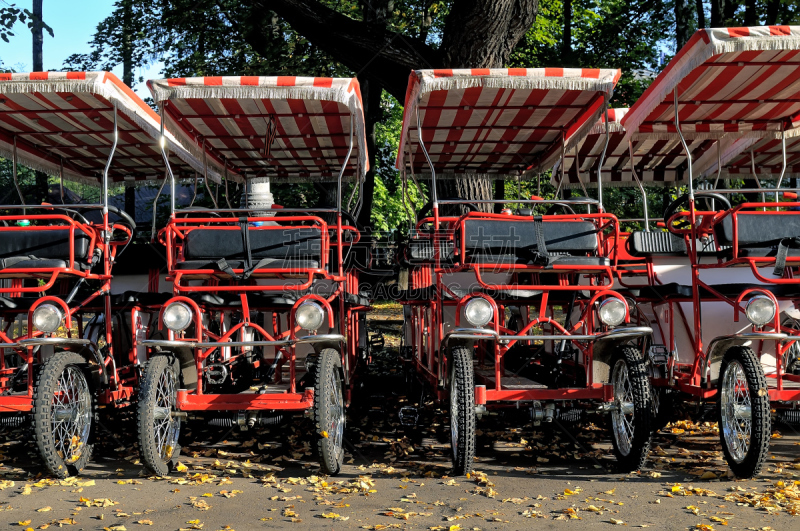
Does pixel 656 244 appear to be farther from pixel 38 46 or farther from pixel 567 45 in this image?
pixel 38 46

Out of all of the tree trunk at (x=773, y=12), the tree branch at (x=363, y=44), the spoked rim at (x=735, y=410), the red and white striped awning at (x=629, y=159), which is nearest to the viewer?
the spoked rim at (x=735, y=410)

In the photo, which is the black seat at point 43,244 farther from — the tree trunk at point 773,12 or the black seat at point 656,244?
the tree trunk at point 773,12

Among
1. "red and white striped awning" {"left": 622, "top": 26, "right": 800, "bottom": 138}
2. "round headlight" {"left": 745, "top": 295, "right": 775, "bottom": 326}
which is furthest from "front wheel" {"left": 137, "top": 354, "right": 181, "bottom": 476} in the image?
"red and white striped awning" {"left": 622, "top": 26, "right": 800, "bottom": 138}

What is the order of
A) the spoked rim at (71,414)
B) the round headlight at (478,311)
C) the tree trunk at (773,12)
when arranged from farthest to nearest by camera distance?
the tree trunk at (773,12) < the round headlight at (478,311) < the spoked rim at (71,414)

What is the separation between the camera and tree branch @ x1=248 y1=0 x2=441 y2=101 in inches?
480

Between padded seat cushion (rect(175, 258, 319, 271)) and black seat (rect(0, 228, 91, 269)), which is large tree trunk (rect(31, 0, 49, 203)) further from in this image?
padded seat cushion (rect(175, 258, 319, 271))

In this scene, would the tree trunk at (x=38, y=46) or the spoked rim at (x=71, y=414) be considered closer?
the spoked rim at (x=71, y=414)

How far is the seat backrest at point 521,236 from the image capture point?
6.14 metres

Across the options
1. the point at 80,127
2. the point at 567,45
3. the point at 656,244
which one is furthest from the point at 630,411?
the point at 567,45

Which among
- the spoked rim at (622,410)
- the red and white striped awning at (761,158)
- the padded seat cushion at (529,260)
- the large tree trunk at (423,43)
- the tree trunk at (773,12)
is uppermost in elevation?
the tree trunk at (773,12)

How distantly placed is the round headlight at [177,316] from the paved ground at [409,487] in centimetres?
109

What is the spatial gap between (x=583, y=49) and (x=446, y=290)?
14.6 m

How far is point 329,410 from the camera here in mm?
5520

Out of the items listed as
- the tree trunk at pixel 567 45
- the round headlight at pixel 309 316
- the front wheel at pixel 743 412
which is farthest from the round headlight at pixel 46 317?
the tree trunk at pixel 567 45
